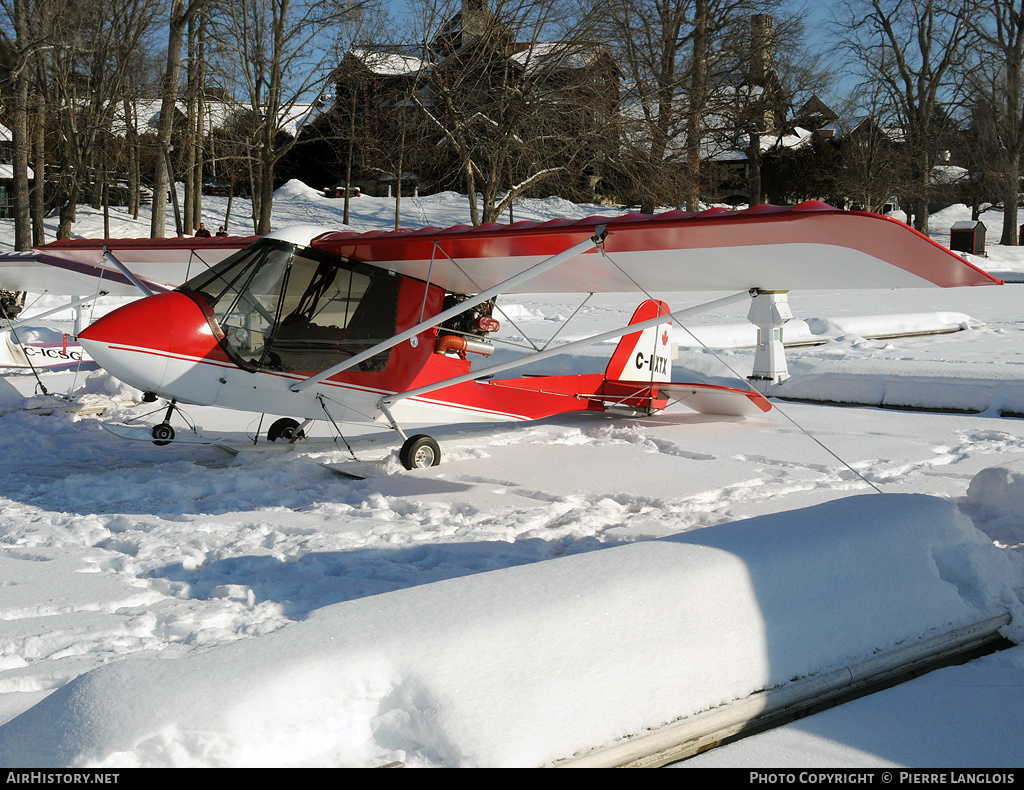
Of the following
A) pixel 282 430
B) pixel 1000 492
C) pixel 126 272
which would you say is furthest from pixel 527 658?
pixel 126 272

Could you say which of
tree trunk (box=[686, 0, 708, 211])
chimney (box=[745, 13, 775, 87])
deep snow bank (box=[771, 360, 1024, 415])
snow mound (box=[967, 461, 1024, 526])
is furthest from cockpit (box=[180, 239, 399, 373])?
chimney (box=[745, 13, 775, 87])

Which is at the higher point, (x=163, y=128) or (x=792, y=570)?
(x=163, y=128)

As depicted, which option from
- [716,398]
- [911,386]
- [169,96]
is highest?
[169,96]

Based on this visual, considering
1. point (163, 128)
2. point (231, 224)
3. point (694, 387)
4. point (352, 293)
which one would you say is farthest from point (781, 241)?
point (231, 224)

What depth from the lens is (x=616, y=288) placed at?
7559 millimetres

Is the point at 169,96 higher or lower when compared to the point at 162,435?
higher

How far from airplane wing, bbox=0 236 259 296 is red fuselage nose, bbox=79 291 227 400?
1833 mm

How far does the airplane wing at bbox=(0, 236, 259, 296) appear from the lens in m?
8.12

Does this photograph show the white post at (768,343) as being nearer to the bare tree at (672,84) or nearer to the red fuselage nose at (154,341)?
the red fuselage nose at (154,341)

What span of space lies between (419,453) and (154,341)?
2.24 meters

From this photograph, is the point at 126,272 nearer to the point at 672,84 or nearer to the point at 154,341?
the point at 154,341

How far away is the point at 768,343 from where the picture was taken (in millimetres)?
10859

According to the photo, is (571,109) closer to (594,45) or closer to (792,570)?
(594,45)

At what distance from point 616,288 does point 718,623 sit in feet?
16.6
